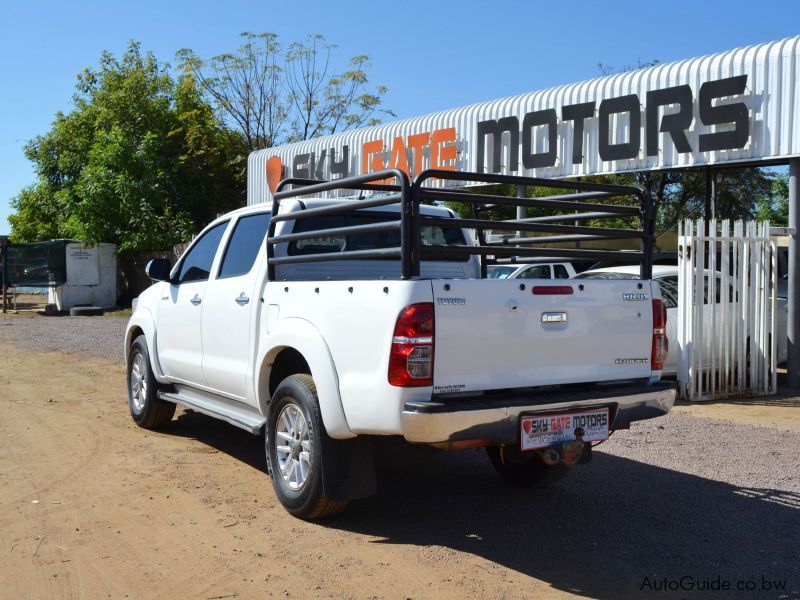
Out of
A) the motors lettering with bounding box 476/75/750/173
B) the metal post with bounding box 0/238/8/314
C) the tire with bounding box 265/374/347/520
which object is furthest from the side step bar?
the metal post with bounding box 0/238/8/314

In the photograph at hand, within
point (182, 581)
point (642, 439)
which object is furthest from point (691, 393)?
point (182, 581)

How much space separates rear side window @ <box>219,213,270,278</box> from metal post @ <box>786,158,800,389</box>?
7696mm

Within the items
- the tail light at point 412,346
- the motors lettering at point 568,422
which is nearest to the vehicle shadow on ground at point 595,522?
the motors lettering at point 568,422

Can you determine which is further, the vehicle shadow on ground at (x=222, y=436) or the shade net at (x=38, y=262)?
the shade net at (x=38, y=262)

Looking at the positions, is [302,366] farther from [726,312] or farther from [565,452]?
[726,312]

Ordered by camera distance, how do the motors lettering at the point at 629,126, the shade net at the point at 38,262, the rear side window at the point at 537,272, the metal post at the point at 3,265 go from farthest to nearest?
the shade net at the point at 38,262
the metal post at the point at 3,265
the rear side window at the point at 537,272
the motors lettering at the point at 629,126

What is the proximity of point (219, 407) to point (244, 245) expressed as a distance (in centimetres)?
127

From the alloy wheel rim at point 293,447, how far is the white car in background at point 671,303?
5.28 meters

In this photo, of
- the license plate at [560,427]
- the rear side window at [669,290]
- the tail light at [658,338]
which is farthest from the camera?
the rear side window at [669,290]

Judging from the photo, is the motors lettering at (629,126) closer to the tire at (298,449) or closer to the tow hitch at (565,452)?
the tow hitch at (565,452)

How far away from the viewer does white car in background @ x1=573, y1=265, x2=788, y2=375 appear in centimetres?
1035

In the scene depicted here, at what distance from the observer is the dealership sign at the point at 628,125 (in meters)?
11.3

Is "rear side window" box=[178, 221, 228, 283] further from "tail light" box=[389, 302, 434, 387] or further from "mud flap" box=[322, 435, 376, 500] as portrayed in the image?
"tail light" box=[389, 302, 434, 387]

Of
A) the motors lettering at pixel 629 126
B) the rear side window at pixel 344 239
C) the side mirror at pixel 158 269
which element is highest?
the motors lettering at pixel 629 126
